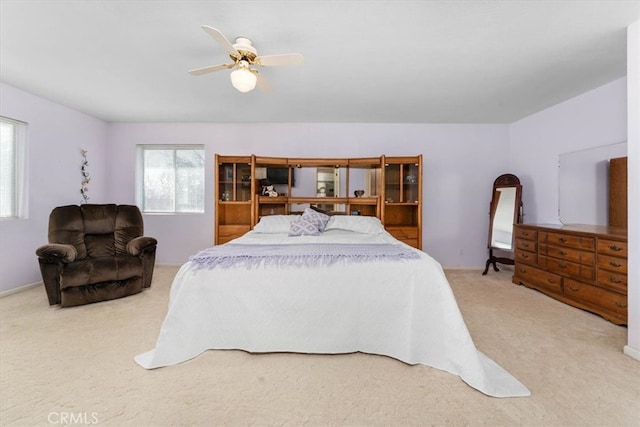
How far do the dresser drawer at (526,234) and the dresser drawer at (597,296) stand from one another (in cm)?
67

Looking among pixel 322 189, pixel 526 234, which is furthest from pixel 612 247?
→ pixel 322 189

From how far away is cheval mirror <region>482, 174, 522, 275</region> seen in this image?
403cm

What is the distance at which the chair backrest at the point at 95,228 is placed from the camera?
10.3 ft

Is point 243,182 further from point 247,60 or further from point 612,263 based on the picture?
point 612,263

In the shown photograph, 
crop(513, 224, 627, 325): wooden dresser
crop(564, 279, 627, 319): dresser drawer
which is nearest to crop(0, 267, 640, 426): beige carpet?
crop(564, 279, 627, 319): dresser drawer

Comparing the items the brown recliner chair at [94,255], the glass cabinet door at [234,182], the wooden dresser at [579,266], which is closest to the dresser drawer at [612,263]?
the wooden dresser at [579,266]

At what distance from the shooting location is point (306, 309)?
196 centimetres

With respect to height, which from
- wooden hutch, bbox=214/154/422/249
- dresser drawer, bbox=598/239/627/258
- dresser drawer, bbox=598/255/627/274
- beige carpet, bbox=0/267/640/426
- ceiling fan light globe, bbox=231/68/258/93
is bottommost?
beige carpet, bbox=0/267/640/426

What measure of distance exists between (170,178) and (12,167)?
1846mm

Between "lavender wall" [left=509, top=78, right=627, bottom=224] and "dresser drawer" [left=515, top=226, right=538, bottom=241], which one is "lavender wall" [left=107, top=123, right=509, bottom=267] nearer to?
"lavender wall" [left=509, top=78, right=627, bottom=224]

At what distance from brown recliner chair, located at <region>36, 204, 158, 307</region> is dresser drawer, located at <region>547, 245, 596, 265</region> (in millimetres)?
4908

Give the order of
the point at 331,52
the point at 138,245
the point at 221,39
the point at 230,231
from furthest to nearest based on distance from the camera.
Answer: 1. the point at 230,231
2. the point at 138,245
3. the point at 331,52
4. the point at 221,39

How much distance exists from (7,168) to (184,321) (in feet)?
11.7

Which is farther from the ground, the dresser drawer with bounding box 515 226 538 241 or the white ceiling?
the white ceiling
